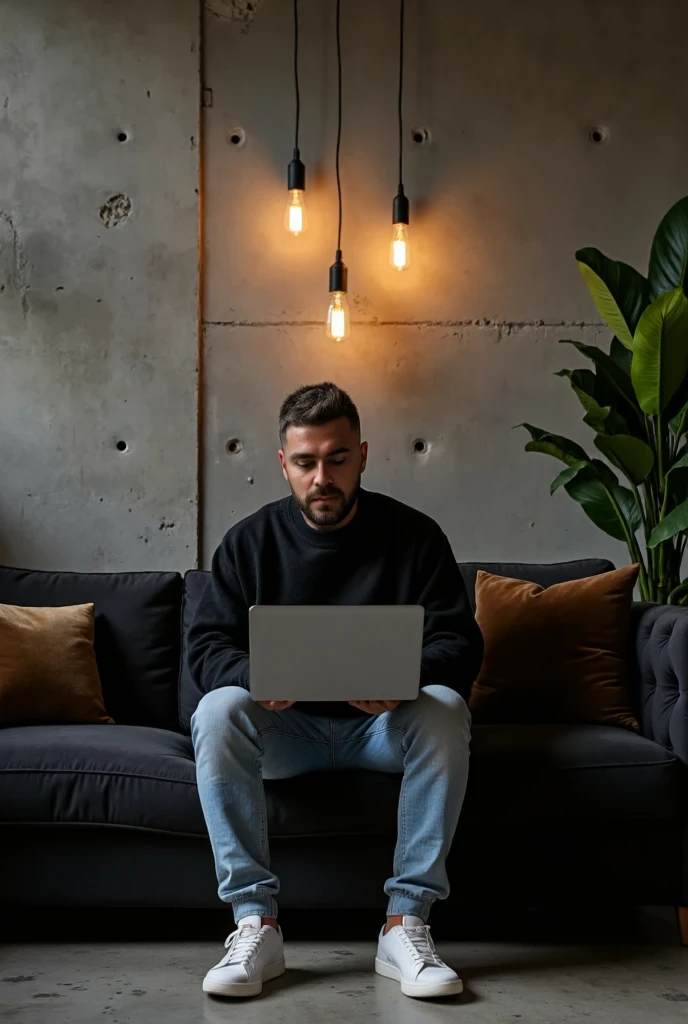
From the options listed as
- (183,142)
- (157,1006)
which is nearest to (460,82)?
(183,142)

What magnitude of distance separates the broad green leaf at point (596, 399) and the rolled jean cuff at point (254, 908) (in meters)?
1.78

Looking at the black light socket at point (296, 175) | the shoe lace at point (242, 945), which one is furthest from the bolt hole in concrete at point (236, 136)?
the shoe lace at point (242, 945)

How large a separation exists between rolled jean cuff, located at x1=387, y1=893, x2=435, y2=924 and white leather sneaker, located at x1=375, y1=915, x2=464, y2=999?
12mm

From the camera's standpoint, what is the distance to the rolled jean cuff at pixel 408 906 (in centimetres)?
212

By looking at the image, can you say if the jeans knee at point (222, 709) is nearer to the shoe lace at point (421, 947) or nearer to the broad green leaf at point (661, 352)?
the shoe lace at point (421, 947)

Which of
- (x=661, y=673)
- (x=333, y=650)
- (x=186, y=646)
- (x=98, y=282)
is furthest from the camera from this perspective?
(x=98, y=282)

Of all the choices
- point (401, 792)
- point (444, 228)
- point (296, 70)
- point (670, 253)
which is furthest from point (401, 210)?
point (401, 792)

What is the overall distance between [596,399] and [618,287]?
36cm

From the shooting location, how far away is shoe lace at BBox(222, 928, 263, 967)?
1990mm

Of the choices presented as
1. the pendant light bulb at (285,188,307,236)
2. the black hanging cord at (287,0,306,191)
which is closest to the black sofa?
the pendant light bulb at (285,188,307,236)

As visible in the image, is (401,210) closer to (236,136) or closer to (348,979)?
(236,136)

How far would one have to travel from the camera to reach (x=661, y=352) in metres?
3.15

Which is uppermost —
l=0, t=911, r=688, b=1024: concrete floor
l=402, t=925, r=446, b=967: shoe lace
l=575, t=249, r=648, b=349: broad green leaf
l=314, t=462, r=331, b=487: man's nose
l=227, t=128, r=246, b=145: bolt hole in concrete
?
l=227, t=128, r=246, b=145: bolt hole in concrete

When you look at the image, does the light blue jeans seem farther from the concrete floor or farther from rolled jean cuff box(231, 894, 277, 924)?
the concrete floor
